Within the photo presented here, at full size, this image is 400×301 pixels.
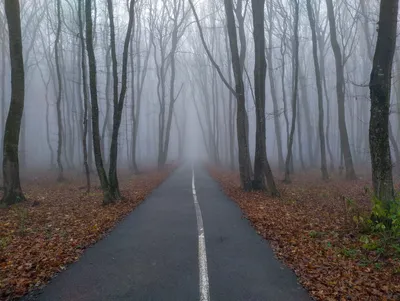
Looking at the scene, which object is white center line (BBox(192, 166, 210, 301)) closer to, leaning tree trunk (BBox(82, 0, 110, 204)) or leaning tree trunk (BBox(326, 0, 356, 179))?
leaning tree trunk (BBox(82, 0, 110, 204))

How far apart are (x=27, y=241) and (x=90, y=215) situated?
8.74ft

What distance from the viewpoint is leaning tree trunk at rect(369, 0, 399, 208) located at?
6.66 m

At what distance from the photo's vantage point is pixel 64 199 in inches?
519

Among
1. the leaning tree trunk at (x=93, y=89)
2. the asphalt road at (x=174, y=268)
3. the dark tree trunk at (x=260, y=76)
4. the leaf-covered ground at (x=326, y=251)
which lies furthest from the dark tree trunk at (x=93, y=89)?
the dark tree trunk at (x=260, y=76)

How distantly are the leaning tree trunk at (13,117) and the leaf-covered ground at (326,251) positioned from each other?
822cm

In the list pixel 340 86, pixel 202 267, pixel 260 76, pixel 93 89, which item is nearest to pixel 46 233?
pixel 202 267

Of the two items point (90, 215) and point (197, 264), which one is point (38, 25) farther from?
point (197, 264)

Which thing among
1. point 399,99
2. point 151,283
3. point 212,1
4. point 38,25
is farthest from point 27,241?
point 399,99

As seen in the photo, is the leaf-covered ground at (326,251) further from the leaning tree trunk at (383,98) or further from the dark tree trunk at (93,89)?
the dark tree trunk at (93,89)

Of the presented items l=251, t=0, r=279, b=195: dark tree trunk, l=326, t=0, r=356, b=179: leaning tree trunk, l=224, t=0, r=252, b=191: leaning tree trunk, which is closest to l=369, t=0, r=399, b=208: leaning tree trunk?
l=251, t=0, r=279, b=195: dark tree trunk

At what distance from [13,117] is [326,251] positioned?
11018mm

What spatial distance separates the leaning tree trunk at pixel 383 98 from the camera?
6656 millimetres

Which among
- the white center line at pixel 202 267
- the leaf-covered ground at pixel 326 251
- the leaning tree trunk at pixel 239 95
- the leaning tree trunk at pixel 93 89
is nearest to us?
the white center line at pixel 202 267

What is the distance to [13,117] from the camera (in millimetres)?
11461
